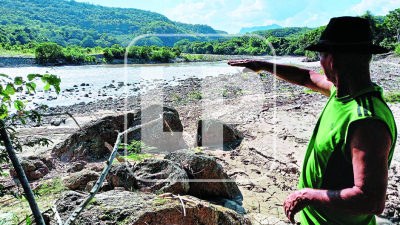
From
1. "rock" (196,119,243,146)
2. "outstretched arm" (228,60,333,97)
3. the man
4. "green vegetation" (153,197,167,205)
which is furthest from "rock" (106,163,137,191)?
"rock" (196,119,243,146)

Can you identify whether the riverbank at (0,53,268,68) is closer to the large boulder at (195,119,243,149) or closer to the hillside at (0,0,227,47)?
the large boulder at (195,119,243,149)

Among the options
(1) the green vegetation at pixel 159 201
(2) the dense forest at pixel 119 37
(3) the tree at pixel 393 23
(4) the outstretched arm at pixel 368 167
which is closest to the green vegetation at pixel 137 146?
(2) the dense forest at pixel 119 37

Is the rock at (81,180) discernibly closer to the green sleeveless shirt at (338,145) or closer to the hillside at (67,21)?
the green sleeveless shirt at (338,145)

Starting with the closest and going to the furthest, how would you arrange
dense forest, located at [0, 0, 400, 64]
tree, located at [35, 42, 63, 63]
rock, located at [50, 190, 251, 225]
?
1. rock, located at [50, 190, 251, 225]
2. dense forest, located at [0, 0, 400, 64]
3. tree, located at [35, 42, 63, 63]

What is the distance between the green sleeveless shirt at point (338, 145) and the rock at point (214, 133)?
5334 mm

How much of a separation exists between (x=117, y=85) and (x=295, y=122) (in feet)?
54.7

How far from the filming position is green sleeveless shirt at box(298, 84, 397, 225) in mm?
1205

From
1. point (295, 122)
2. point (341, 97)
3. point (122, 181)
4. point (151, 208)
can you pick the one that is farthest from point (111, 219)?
point (295, 122)

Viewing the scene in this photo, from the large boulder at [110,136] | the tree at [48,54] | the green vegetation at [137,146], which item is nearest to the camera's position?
the green vegetation at [137,146]

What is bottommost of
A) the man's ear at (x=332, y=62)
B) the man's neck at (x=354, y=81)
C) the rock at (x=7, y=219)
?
the rock at (x=7, y=219)

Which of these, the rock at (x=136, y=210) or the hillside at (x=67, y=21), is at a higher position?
the hillside at (x=67, y=21)

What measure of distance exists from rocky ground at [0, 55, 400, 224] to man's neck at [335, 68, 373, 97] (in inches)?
71.1

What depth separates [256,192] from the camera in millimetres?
4527

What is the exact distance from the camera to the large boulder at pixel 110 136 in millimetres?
6043
